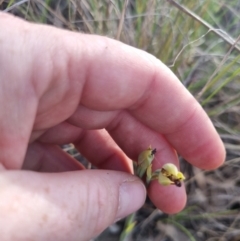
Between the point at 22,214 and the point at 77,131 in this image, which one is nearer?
the point at 22,214

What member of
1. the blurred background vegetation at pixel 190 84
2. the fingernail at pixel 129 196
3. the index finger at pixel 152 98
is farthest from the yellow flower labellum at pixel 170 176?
the blurred background vegetation at pixel 190 84

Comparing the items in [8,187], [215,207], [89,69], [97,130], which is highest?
[89,69]

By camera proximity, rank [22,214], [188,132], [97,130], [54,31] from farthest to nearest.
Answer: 1. [97,130]
2. [188,132]
3. [54,31]
4. [22,214]

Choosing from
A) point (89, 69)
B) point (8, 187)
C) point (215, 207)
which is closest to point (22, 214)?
point (8, 187)

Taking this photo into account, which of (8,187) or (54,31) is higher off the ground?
(54,31)

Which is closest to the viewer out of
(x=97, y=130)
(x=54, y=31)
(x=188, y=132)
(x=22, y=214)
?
(x=22, y=214)

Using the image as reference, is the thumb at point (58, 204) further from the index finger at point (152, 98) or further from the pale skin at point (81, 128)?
the index finger at point (152, 98)

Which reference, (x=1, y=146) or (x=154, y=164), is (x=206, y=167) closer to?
(x=154, y=164)
